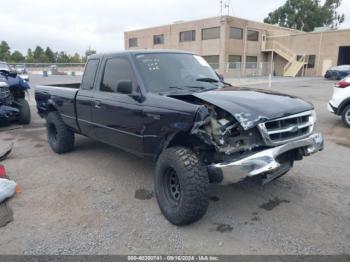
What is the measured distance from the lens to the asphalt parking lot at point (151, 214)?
3064 mm

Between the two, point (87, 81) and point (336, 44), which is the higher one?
Result: point (336, 44)

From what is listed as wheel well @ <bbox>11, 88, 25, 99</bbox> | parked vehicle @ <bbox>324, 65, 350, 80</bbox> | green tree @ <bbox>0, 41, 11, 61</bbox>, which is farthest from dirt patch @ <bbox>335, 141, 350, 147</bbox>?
green tree @ <bbox>0, 41, 11, 61</bbox>

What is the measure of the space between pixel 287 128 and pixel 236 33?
35.7m

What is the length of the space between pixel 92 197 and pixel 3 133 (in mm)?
5335

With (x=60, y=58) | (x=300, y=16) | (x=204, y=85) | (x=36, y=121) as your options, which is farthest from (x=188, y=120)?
(x=60, y=58)

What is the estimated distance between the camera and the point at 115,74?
15.0 feet

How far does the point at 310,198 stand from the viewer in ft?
13.2

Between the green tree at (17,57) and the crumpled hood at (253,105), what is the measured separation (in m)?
65.9

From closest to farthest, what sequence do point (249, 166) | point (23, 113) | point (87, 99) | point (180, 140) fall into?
point (249, 166)
point (180, 140)
point (87, 99)
point (23, 113)

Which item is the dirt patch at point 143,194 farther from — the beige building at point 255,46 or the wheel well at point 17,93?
the beige building at point 255,46

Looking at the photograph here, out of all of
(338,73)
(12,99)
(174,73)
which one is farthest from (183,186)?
(338,73)

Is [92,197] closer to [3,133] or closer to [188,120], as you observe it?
[188,120]

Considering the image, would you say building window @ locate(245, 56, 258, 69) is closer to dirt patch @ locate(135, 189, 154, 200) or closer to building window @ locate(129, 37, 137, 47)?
building window @ locate(129, 37, 137, 47)

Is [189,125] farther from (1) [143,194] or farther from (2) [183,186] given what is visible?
(1) [143,194]
